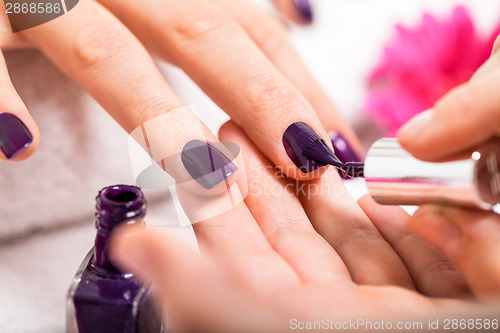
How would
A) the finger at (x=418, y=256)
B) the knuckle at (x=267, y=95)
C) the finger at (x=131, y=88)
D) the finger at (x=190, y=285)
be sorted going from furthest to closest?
→ the knuckle at (x=267, y=95), the finger at (x=131, y=88), the finger at (x=418, y=256), the finger at (x=190, y=285)

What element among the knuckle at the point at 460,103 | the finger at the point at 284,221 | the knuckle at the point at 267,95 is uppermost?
the knuckle at the point at 460,103

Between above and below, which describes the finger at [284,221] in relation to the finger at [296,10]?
below

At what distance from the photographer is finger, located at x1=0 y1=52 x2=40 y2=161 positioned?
23.0 inches

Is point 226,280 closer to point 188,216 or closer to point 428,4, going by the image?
point 188,216

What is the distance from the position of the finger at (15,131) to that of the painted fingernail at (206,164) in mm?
176

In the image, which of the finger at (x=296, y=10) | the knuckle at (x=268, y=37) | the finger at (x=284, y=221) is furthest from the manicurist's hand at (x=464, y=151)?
the finger at (x=296, y=10)

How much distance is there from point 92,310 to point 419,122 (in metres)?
0.36

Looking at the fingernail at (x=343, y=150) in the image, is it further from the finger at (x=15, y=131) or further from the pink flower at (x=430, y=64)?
the finger at (x=15, y=131)

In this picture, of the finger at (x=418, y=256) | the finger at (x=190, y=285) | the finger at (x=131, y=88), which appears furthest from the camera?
the finger at (x=131, y=88)

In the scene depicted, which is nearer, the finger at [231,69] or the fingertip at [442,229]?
the fingertip at [442,229]

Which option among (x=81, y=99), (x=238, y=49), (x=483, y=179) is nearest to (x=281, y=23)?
(x=238, y=49)

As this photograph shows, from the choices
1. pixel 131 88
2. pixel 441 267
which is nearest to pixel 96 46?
pixel 131 88

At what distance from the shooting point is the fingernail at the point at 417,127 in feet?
1.54

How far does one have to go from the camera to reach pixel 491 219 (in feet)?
1.55
